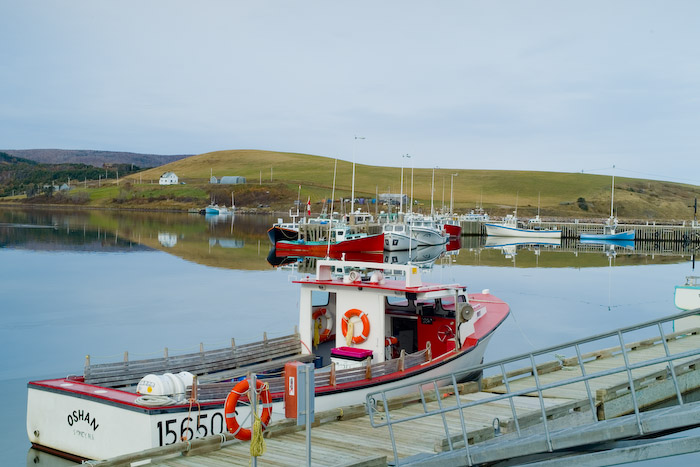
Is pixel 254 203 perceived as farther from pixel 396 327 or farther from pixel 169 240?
pixel 396 327

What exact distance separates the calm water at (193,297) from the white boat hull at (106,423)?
51.1 inches

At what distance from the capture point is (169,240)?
72.6 m

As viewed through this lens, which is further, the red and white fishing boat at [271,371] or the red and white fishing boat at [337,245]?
the red and white fishing boat at [337,245]

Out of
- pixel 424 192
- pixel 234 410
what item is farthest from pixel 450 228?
pixel 234 410

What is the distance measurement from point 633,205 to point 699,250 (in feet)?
258

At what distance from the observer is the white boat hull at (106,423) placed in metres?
10.4

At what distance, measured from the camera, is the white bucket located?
10.8 metres

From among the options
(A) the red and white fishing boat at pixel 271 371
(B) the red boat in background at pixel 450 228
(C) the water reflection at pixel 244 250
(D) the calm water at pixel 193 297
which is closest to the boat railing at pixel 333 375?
(A) the red and white fishing boat at pixel 271 371

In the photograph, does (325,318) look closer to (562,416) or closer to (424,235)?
(562,416)

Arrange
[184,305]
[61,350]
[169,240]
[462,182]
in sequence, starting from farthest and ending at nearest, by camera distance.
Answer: [462,182] → [169,240] → [184,305] → [61,350]

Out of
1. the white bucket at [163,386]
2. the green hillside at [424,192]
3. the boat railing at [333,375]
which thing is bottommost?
the boat railing at [333,375]

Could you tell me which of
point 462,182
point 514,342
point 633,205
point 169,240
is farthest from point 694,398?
Answer: point 462,182

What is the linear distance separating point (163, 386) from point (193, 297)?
2369 cm

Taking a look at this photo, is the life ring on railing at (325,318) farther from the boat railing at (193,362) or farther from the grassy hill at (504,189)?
the grassy hill at (504,189)
